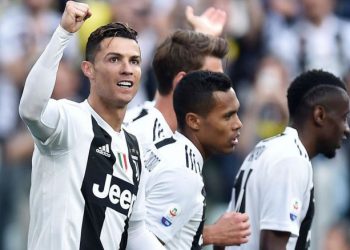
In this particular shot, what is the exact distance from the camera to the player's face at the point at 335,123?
7891 millimetres

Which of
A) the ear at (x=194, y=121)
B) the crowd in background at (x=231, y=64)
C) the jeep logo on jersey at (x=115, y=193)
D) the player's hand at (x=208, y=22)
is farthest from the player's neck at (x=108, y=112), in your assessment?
the crowd in background at (x=231, y=64)

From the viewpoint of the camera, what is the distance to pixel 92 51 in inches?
264

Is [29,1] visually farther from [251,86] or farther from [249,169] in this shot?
[249,169]

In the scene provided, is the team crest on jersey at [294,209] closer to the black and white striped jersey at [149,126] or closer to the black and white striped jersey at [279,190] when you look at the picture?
the black and white striped jersey at [279,190]

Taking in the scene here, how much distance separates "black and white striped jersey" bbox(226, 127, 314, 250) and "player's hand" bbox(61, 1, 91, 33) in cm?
207

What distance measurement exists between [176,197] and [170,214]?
0.37ft

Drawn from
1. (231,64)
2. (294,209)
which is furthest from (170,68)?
(231,64)

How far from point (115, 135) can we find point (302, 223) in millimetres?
1753

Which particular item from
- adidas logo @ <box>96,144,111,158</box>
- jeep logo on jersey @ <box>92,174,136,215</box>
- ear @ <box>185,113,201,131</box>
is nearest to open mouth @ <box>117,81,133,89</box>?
adidas logo @ <box>96,144,111,158</box>

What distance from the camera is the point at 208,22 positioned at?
9305mm

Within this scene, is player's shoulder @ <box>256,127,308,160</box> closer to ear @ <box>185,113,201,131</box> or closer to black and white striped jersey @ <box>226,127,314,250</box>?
black and white striped jersey @ <box>226,127,314,250</box>

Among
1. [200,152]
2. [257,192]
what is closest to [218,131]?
[200,152]

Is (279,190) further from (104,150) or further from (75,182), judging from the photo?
(75,182)

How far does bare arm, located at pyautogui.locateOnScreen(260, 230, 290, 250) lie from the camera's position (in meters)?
7.52
